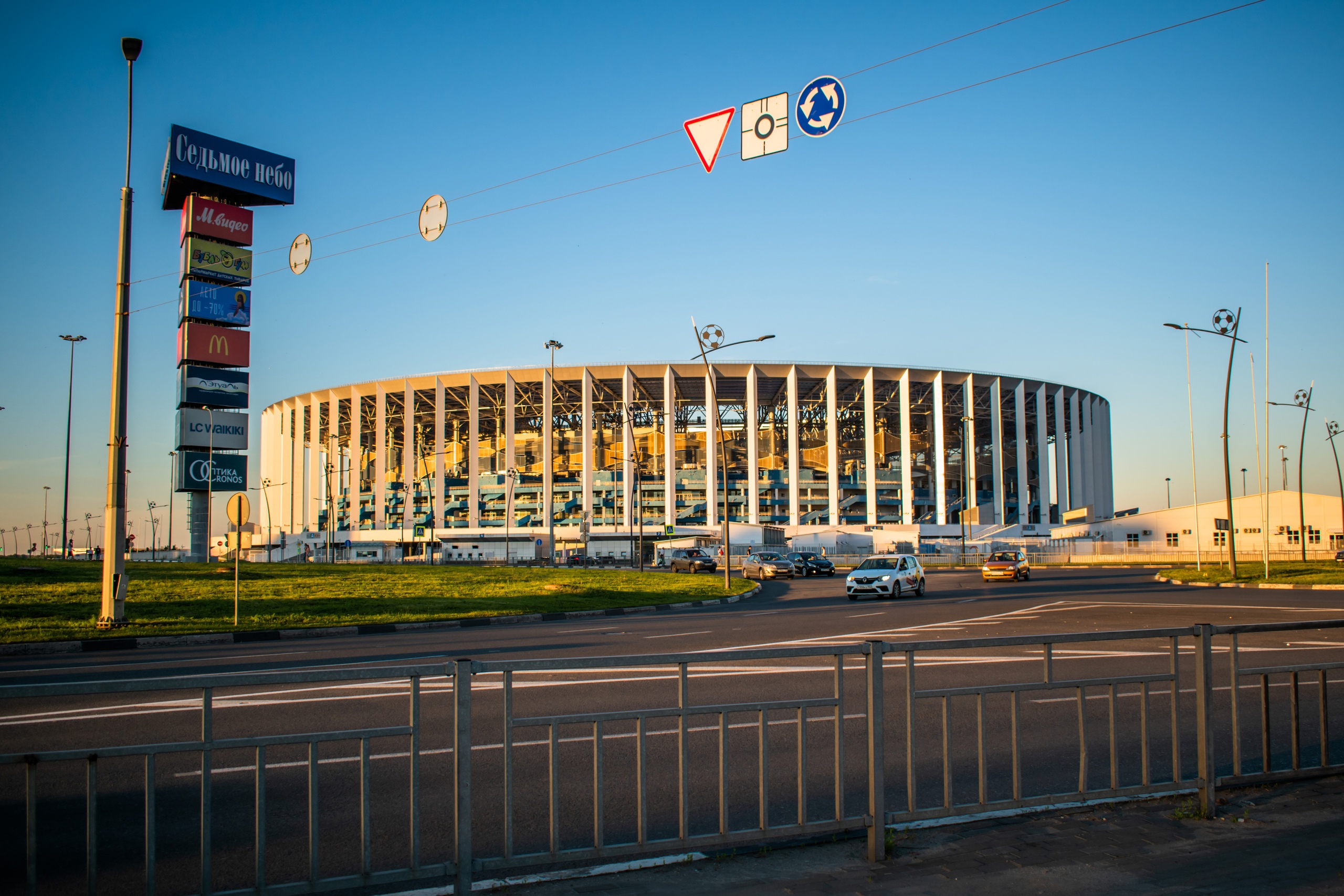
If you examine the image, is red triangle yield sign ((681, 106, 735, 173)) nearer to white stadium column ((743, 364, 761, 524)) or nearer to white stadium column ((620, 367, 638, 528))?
white stadium column ((620, 367, 638, 528))

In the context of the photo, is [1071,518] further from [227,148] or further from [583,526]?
[227,148]

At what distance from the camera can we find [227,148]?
46719mm

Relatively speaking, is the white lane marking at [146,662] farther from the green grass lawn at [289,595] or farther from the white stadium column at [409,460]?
the white stadium column at [409,460]

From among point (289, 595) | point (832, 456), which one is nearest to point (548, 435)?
point (832, 456)

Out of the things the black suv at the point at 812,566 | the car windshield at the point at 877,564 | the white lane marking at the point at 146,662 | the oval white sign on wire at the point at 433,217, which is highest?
the oval white sign on wire at the point at 433,217

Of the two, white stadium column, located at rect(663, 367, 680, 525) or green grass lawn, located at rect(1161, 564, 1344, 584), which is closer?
green grass lawn, located at rect(1161, 564, 1344, 584)

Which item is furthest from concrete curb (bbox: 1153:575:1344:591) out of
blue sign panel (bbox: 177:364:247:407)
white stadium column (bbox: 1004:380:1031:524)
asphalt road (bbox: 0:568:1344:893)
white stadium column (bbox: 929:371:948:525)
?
white stadium column (bbox: 1004:380:1031:524)

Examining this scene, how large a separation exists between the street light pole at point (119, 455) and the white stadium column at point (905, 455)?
77053 millimetres

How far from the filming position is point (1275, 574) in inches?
1313

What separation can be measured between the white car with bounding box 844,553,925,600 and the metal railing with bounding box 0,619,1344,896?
2031cm

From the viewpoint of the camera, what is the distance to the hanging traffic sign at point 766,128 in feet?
40.5

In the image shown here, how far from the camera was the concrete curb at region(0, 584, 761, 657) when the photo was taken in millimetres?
15109

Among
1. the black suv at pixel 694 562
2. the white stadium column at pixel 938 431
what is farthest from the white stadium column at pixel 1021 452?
the black suv at pixel 694 562

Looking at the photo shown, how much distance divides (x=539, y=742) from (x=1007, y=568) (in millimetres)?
36593
